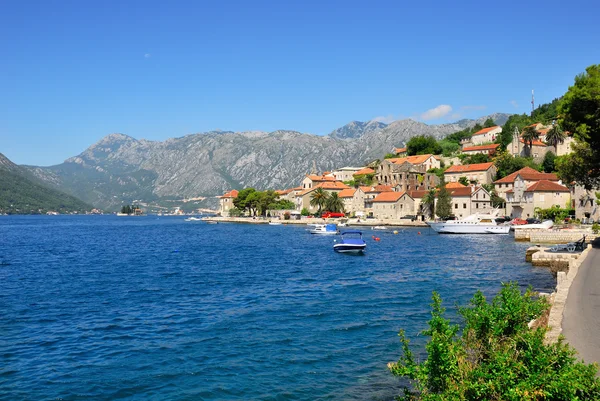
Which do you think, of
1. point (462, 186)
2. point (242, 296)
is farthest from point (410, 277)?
point (462, 186)

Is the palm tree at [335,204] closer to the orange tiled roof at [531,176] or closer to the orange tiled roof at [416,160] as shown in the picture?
the orange tiled roof at [416,160]

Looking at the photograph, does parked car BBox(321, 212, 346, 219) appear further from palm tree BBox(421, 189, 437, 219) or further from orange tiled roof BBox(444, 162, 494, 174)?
orange tiled roof BBox(444, 162, 494, 174)

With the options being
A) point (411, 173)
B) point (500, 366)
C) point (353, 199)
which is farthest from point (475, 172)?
point (500, 366)

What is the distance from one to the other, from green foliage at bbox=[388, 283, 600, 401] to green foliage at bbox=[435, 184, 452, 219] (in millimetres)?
91855

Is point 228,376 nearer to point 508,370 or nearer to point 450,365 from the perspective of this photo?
point 450,365

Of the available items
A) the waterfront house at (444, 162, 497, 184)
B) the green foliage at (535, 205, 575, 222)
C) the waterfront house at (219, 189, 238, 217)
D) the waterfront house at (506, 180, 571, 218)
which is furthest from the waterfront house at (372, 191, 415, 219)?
the waterfront house at (219, 189, 238, 217)

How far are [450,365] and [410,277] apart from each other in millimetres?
25985

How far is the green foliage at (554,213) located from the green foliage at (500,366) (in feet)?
256

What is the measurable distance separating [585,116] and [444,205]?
65729 mm

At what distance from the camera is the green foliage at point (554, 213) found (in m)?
80.2

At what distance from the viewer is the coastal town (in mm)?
87375

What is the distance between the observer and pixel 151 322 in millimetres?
21469

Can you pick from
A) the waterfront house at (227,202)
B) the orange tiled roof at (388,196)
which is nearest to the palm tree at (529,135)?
the orange tiled roof at (388,196)

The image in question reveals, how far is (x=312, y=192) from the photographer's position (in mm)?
143500
